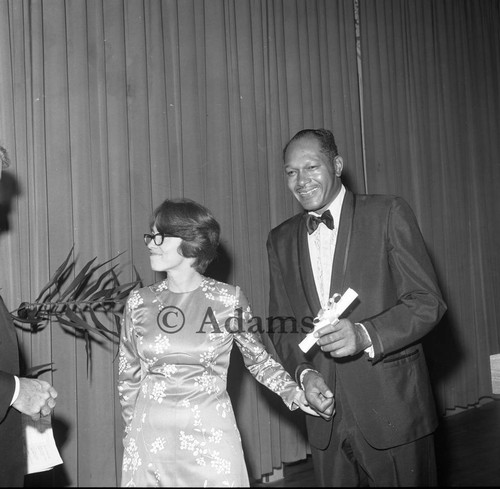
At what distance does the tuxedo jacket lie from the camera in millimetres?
2305

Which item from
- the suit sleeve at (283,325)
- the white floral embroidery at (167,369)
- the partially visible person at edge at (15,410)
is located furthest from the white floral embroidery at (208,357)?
the partially visible person at edge at (15,410)

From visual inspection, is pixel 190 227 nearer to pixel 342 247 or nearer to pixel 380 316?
pixel 342 247

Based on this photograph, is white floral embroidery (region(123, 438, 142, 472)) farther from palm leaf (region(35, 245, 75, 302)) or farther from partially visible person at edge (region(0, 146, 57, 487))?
palm leaf (region(35, 245, 75, 302))

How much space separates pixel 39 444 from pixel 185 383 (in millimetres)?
572

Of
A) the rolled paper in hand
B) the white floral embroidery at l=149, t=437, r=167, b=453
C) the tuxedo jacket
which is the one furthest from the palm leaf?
the rolled paper in hand

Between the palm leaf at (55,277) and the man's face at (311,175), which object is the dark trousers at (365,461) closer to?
the man's face at (311,175)

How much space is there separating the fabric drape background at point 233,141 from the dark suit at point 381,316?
1505 mm

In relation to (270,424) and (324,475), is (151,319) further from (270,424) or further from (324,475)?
(270,424)

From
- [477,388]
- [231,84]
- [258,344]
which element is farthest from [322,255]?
[477,388]

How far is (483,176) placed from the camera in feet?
19.3

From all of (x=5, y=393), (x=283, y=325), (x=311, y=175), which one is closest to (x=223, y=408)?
(x=283, y=325)

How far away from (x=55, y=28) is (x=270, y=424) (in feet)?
9.11

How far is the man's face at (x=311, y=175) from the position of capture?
2580 millimetres

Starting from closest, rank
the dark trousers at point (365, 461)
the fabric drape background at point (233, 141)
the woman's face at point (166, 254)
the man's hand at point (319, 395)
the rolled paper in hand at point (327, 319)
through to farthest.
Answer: the rolled paper in hand at point (327, 319) < the man's hand at point (319, 395) < the dark trousers at point (365, 461) < the woman's face at point (166, 254) < the fabric drape background at point (233, 141)
